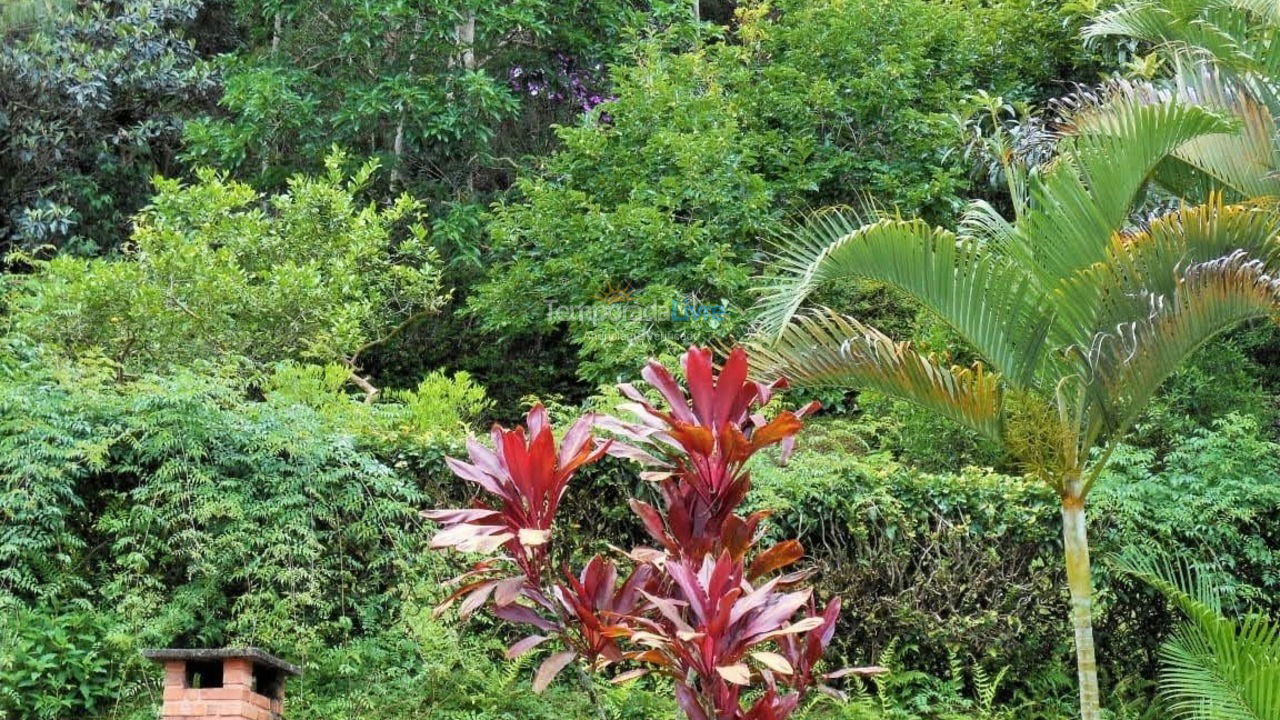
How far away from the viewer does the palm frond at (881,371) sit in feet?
19.7

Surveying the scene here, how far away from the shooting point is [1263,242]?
5.84 meters

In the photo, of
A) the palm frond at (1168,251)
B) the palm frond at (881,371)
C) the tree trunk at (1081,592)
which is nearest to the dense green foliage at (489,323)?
the palm frond at (881,371)

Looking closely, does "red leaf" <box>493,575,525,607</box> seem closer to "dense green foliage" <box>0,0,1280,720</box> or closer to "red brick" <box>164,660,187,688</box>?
"red brick" <box>164,660,187,688</box>

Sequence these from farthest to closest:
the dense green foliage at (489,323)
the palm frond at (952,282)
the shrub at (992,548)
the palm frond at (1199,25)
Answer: the palm frond at (1199,25) < the shrub at (992,548) < the dense green foliage at (489,323) < the palm frond at (952,282)

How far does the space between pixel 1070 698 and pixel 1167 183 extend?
3154 millimetres

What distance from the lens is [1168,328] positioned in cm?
569

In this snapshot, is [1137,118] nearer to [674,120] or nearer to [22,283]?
[674,120]

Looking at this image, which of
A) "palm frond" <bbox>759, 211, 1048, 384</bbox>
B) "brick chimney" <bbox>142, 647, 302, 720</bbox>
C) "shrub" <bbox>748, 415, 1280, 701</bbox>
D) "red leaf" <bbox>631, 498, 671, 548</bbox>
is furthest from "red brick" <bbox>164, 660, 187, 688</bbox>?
"shrub" <bbox>748, 415, 1280, 701</bbox>

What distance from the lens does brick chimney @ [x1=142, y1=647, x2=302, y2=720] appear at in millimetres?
5336

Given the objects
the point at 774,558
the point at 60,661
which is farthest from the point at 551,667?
the point at 60,661

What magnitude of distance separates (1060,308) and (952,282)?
483 millimetres

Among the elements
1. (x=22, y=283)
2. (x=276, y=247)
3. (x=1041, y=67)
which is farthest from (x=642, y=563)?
(x=1041, y=67)

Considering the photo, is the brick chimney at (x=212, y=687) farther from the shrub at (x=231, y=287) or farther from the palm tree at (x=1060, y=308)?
the palm tree at (x=1060, y=308)

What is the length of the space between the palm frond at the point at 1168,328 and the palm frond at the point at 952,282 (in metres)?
0.33
